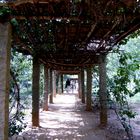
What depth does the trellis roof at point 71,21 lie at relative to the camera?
209 inches

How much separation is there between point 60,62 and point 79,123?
4.04 metres

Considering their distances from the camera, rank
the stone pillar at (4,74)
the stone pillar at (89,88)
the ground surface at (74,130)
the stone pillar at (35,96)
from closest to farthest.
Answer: the stone pillar at (4,74)
the ground surface at (74,130)
the stone pillar at (35,96)
the stone pillar at (89,88)

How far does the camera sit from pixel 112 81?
11961mm

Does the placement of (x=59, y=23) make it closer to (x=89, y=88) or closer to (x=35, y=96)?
(x=35, y=96)

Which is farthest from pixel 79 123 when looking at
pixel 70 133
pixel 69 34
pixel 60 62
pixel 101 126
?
pixel 69 34

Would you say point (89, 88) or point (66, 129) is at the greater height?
point (89, 88)

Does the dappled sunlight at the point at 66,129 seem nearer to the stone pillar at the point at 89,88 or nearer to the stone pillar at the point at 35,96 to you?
the stone pillar at the point at 35,96

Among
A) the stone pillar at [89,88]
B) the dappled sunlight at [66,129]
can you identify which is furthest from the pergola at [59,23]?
the stone pillar at [89,88]

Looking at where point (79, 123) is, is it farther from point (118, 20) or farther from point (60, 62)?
point (118, 20)

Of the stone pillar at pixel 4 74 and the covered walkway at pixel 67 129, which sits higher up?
the stone pillar at pixel 4 74

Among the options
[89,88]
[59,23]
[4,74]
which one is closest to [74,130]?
[59,23]

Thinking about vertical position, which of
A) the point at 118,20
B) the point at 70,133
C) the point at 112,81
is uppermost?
the point at 118,20

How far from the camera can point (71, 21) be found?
6.61 metres

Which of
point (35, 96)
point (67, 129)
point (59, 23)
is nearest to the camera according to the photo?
point (59, 23)
